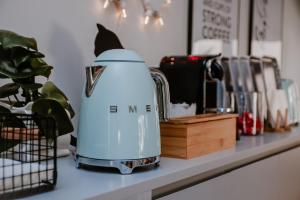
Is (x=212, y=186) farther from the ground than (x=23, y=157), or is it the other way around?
(x=23, y=157)

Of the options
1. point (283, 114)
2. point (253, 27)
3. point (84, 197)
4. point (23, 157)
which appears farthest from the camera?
point (253, 27)

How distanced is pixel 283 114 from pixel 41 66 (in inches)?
54.3

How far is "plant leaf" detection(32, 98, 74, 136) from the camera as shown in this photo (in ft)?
3.17

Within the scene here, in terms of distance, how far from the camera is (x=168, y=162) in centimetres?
116

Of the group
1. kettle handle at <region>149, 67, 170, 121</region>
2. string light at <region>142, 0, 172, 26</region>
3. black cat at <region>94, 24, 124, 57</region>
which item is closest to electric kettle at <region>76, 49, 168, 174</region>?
kettle handle at <region>149, 67, 170, 121</region>

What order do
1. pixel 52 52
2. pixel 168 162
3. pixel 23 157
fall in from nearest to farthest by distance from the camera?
1. pixel 23 157
2. pixel 168 162
3. pixel 52 52

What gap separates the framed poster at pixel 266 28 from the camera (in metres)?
2.54

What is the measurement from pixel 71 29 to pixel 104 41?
4.5 inches

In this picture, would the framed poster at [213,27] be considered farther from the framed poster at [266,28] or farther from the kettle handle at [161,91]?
the kettle handle at [161,91]

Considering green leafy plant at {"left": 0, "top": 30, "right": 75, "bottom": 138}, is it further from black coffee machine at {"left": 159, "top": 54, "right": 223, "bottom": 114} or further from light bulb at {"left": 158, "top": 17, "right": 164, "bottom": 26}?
Result: light bulb at {"left": 158, "top": 17, "right": 164, "bottom": 26}

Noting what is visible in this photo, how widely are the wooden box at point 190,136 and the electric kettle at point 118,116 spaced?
181 mm

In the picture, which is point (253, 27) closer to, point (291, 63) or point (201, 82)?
point (291, 63)

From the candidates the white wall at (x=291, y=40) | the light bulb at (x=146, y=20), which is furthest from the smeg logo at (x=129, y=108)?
the white wall at (x=291, y=40)

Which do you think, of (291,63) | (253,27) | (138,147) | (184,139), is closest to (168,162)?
(184,139)
